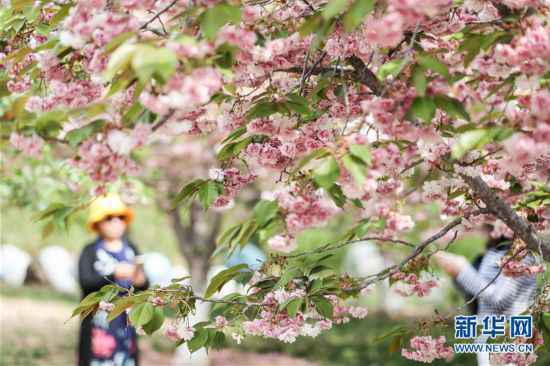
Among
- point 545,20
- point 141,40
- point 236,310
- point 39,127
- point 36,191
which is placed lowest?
point 236,310

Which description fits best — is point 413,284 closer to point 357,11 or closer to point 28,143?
point 357,11

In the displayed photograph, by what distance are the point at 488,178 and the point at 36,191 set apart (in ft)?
12.5

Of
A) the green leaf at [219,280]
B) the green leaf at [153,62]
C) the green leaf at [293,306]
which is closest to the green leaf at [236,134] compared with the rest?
the green leaf at [219,280]

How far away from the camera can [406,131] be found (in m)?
2.12

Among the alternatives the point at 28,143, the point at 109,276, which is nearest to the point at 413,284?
the point at 28,143

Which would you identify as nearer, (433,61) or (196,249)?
(433,61)

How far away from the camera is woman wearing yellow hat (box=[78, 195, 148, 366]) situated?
193 inches

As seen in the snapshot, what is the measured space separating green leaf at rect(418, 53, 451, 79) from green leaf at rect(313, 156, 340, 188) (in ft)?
1.09

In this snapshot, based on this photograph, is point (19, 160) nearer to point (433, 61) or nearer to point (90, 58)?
point (90, 58)

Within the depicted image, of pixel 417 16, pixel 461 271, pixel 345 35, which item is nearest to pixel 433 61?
pixel 417 16

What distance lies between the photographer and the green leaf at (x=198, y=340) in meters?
2.61

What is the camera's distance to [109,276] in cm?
482

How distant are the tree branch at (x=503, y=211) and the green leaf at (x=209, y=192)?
764 mm

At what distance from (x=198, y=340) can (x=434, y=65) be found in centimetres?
125
